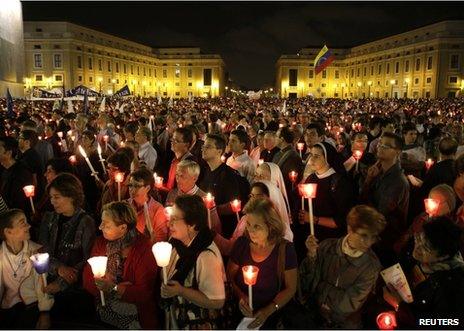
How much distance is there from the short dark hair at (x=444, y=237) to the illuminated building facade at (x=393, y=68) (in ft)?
190

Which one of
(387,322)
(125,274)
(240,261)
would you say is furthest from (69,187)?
(387,322)

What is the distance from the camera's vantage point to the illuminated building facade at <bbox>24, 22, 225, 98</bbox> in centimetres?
7325

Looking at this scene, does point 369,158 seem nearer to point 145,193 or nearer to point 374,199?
point 374,199

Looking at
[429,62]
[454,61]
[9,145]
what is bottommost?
[9,145]

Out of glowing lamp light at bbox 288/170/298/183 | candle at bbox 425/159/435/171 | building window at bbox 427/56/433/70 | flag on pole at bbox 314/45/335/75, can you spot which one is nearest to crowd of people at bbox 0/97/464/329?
glowing lamp light at bbox 288/170/298/183

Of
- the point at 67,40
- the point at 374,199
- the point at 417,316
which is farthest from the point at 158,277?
the point at 67,40

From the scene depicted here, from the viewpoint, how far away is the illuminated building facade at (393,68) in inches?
2862

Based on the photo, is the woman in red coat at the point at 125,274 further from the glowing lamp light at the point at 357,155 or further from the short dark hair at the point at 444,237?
the glowing lamp light at the point at 357,155

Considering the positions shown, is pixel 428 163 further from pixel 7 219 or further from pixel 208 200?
pixel 7 219

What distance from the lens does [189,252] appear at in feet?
10.5

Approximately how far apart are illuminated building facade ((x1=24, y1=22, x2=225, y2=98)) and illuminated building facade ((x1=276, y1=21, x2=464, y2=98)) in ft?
76.1

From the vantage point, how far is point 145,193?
4.31 m

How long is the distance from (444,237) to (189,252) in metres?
1.86

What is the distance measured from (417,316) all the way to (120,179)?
11.0ft
